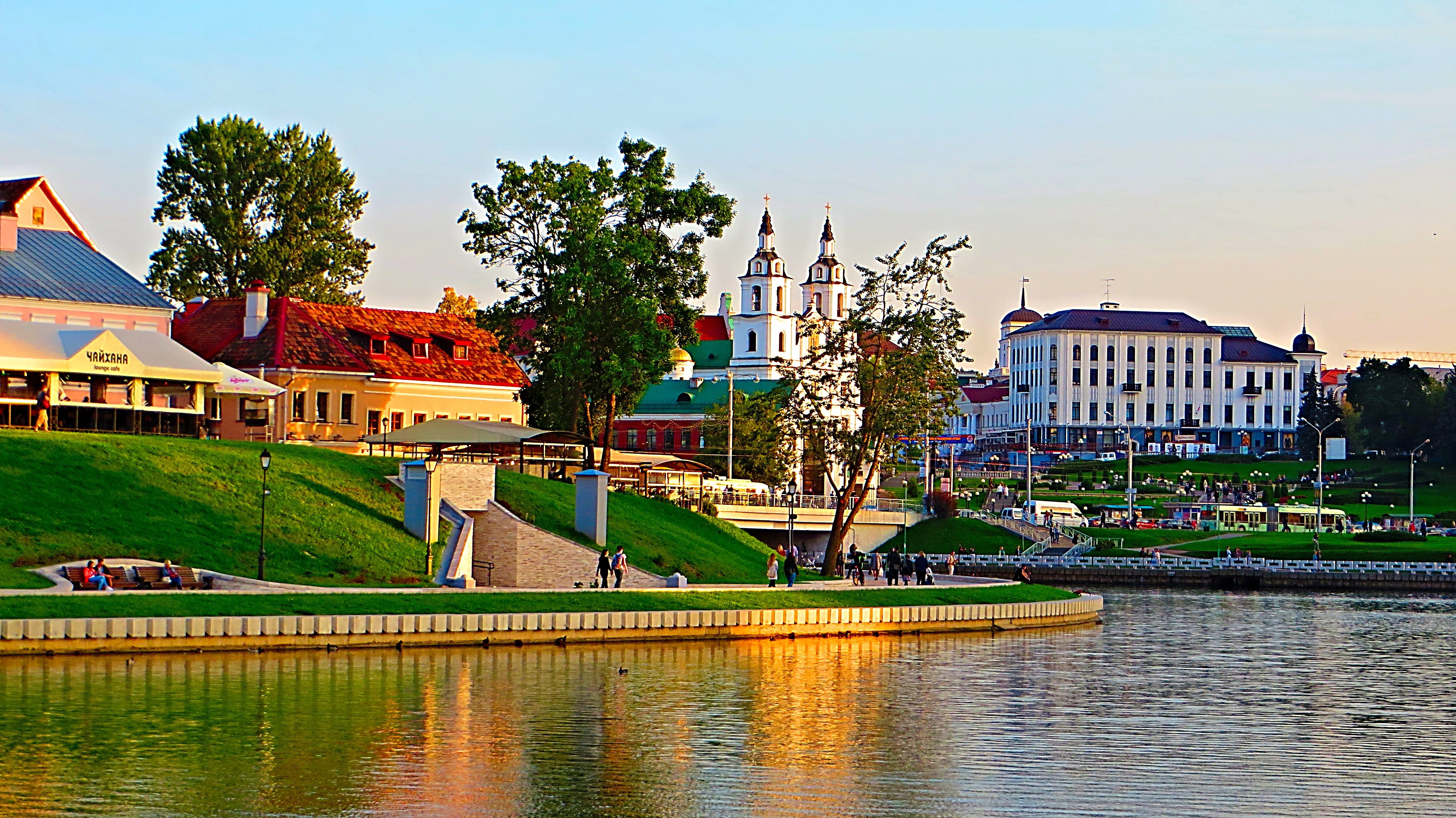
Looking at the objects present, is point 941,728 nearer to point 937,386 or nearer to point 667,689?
point 667,689

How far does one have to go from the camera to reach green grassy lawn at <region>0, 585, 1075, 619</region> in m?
44.1

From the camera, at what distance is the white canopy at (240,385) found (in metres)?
66.2

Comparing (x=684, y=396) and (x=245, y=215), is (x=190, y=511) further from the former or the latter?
(x=684, y=396)

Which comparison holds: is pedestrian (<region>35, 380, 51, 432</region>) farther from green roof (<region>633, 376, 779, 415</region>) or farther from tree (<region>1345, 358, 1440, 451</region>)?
tree (<region>1345, 358, 1440, 451</region>)

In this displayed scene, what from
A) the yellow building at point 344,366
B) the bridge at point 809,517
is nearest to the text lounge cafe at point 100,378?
the yellow building at point 344,366

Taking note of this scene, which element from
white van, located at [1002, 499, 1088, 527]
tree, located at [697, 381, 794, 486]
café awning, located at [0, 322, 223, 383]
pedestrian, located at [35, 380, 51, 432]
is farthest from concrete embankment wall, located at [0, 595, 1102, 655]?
white van, located at [1002, 499, 1088, 527]

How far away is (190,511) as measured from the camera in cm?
5534

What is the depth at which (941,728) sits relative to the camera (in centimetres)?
3603

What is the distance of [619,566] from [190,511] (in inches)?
559

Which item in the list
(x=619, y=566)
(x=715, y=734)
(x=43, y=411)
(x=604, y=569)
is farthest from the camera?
(x=43, y=411)

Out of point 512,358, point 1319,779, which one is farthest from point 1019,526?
point 1319,779

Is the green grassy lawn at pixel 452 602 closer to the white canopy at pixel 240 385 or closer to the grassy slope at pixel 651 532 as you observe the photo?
the grassy slope at pixel 651 532

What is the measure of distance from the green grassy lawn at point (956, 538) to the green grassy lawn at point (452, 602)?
158 feet

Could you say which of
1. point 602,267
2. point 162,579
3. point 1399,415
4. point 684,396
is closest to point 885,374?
point 602,267
